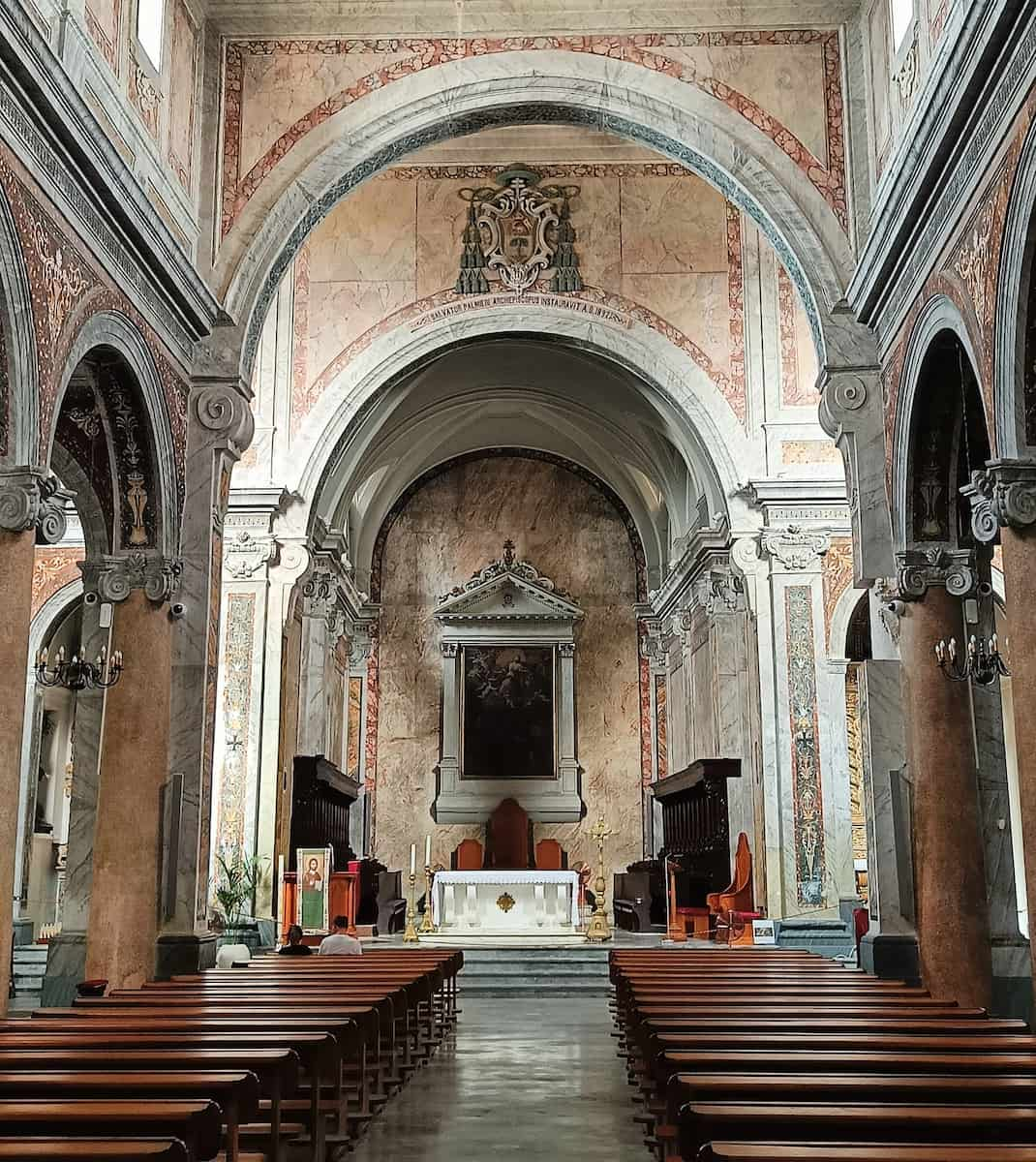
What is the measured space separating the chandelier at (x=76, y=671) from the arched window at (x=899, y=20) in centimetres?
733

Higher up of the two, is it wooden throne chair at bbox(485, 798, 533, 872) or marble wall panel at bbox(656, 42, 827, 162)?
marble wall panel at bbox(656, 42, 827, 162)

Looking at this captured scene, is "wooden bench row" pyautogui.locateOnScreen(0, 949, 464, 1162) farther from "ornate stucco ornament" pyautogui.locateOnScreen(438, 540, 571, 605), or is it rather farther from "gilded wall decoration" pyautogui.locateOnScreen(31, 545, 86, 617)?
"ornate stucco ornament" pyautogui.locateOnScreen(438, 540, 571, 605)

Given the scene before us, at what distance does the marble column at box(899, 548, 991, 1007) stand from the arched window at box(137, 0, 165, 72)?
6.91 m

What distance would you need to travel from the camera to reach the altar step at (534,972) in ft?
A: 49.5

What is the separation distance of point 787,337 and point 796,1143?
48.9 feet

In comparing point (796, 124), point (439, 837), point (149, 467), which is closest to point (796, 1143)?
point (149, 467)

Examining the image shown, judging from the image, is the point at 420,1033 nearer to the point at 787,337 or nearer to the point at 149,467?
the point at 149,467

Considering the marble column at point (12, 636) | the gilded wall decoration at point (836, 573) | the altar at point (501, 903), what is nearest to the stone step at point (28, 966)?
the altar at point (501, 903)

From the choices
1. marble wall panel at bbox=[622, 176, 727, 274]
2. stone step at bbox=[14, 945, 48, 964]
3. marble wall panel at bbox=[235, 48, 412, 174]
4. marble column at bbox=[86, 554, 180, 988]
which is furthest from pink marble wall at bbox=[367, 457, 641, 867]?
marble wall panel at bbox=[235, 48, 412, 174]

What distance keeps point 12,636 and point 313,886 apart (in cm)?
901

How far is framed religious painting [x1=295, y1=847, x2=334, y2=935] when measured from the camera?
15.9 meters

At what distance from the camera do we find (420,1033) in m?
10.8

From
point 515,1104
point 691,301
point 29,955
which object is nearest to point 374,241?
point 691,301

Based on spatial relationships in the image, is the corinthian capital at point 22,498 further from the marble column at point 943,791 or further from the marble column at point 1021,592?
the marble column at point 943,791
